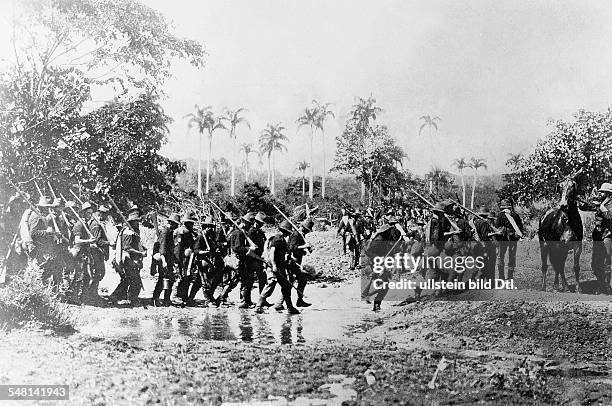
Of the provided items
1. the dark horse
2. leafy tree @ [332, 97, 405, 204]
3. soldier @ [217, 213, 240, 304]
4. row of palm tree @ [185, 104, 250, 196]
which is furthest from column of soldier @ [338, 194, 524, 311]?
row of palm tree @ [185, 104, 250, 196]

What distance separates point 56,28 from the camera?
7.16 m

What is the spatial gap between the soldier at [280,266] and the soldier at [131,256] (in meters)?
1.69

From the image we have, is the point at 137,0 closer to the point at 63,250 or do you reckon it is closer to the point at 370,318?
the point at 63,250

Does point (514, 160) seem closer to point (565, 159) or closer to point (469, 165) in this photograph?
point (469, 165)

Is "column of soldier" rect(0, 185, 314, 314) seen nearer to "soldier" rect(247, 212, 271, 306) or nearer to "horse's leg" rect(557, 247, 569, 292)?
"soldier" rect(247, 212, 271, 306)

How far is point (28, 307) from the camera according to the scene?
606cm

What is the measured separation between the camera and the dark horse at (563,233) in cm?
740

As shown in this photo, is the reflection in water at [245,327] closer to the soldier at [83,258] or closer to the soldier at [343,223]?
the soldier at [83,258]

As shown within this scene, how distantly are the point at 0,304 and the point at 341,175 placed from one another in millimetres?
4624

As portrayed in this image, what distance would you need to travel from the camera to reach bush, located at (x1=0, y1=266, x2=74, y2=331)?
6.00 m

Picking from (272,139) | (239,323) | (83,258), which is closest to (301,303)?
(239,323)

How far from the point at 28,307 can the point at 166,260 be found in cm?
213

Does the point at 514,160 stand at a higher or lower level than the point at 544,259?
higher

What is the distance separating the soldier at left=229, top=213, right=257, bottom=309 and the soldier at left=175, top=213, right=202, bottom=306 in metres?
0.61
